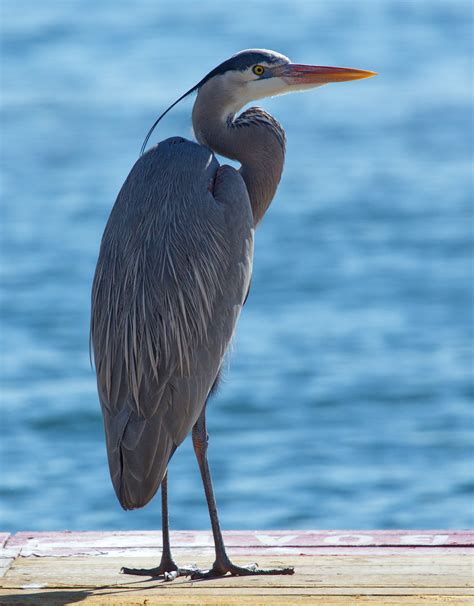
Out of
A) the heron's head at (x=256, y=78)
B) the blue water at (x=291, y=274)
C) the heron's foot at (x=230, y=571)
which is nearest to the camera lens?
Answer: the heron's foot at (x=230, y=571)

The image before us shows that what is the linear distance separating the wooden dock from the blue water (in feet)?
9.87

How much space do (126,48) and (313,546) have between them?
52.1ft

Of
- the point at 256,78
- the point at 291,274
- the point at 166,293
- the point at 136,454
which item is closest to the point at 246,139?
the point at 256,78

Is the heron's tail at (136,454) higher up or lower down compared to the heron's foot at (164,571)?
higher up

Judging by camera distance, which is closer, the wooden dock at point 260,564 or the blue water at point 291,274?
the wooden dock at point 260,564

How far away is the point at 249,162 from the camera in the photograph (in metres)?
4.05

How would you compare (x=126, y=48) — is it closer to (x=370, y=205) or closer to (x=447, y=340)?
(x=370, y=205)

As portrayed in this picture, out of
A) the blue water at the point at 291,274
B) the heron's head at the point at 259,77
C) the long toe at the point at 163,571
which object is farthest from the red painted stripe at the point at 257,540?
the blue water at the point at 291,274

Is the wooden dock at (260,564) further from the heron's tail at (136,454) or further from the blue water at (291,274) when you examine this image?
the blue water at (291,274)

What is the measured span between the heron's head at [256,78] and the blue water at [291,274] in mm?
2638

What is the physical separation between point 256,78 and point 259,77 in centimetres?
1

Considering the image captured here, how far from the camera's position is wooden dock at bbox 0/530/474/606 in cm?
324

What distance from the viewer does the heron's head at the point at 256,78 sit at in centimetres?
403

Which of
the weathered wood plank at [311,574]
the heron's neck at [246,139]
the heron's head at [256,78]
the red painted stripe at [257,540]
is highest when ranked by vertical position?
the heron's head at [256,78]
